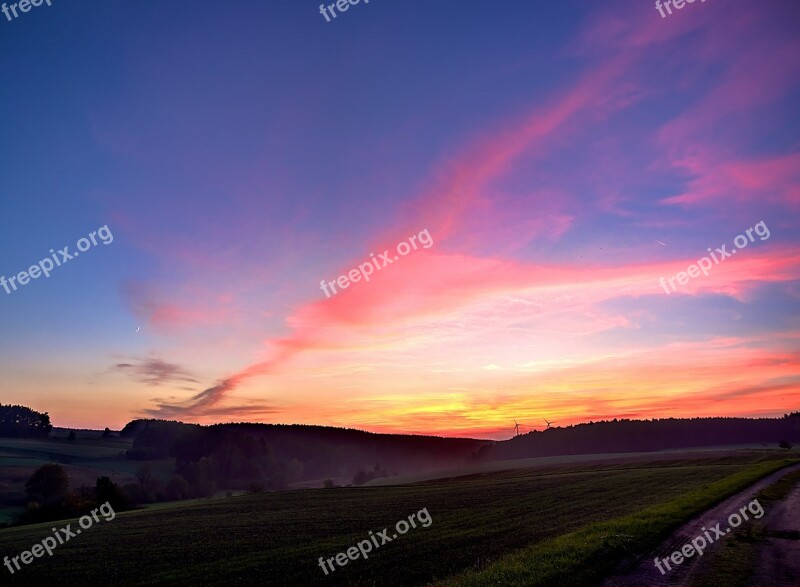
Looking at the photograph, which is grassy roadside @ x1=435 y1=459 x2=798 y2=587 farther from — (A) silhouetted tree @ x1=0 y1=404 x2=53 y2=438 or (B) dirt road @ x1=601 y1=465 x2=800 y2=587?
(A) silhouetted tree @ x1=0 y1=404 x2=53 y2=438

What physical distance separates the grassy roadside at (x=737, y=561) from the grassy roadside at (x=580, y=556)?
2.82 meters

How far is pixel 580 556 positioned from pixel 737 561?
5.34 metres

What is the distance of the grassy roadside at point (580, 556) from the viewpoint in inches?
688

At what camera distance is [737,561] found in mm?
18375

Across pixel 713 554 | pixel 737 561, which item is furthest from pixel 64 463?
pixel 737 561

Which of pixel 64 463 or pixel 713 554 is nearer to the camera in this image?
pixel 713 554

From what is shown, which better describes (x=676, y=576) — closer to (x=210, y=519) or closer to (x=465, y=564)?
(x=465, y=564)

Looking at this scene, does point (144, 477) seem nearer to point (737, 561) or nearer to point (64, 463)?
point (64, 463)

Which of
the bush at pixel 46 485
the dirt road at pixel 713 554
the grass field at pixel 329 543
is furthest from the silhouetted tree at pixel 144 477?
the dirt road at pixel 713 554

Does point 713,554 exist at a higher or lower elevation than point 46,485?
lower

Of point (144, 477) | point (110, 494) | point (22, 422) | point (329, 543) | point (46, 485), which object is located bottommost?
point (329, 543)

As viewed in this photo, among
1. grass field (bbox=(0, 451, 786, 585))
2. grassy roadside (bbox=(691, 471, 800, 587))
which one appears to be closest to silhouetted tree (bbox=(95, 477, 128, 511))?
grass field (bbox=(0, 451, 786, 585))

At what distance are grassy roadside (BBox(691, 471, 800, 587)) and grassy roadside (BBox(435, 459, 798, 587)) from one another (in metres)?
2.82

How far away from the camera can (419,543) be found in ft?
95.5
